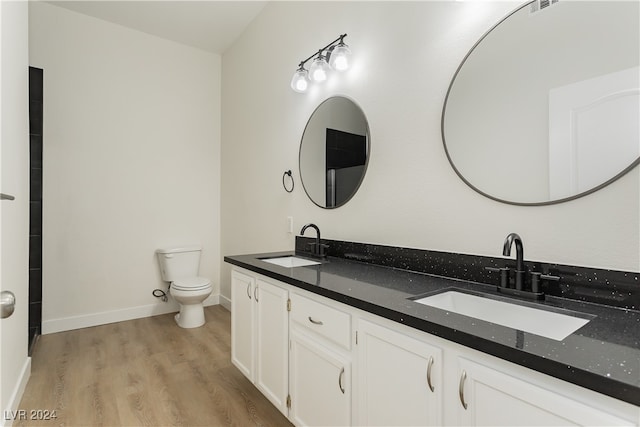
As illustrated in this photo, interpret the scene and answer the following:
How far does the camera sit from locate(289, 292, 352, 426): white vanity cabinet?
1.35 m

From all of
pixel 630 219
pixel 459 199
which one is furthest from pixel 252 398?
pixel 630 219

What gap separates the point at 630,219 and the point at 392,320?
83 cm

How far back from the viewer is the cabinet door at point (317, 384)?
1.36m

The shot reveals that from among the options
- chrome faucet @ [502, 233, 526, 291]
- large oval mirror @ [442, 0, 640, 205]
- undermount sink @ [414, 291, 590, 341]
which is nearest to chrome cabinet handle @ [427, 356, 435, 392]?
undermount sink @ [414, 291, 590, 341]

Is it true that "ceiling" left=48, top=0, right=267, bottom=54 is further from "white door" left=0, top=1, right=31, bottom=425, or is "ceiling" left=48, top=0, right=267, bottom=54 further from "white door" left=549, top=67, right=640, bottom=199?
"white door" left=549, top=67, right=640, bottom=199

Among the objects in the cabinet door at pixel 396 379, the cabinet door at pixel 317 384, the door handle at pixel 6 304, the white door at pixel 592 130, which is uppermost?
the white door at pixel 592 130

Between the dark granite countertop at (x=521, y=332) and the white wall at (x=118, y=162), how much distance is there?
2590mm

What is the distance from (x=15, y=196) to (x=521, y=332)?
243 cm

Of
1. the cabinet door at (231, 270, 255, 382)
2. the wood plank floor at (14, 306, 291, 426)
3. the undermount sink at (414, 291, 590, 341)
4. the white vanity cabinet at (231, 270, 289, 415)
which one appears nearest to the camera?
the undermount sink at (414, 291, 590, 341)

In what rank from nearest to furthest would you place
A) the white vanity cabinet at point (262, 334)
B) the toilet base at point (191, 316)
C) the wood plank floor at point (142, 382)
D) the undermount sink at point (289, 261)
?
the white vanity cabinet at point (262, 334) < the wood plank floor at point (142, 382) < the undermount sink at point (289, 261) < the toilet base at point (191, 316)

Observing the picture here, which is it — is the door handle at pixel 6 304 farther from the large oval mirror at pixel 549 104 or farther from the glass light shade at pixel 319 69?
the glass light shade at pixel 319 69

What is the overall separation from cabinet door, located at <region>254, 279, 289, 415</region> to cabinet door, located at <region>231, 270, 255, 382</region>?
0.08m

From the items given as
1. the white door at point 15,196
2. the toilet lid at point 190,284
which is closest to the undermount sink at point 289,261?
the toilet lid at point 190,284

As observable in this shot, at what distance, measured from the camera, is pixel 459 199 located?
1.59m
